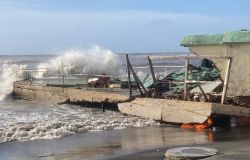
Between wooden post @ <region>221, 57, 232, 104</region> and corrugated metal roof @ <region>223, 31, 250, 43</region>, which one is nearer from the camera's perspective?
wooden post @ <region>221, 57, 232, 104</region>

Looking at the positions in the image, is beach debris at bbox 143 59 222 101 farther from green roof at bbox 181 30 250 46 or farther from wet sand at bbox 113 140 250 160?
wet sand at bbox 113 140 250 160

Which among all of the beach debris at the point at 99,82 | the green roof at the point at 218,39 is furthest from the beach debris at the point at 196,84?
the beach debris at the point at 99,82

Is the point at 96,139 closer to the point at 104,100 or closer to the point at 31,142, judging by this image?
the point at 31,142

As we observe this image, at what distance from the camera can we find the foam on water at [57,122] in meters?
15.3

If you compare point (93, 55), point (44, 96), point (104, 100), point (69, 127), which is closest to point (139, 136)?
point (69, 127)

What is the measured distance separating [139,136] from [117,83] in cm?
1030

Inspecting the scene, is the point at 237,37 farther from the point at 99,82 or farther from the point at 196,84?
the point at 99,82

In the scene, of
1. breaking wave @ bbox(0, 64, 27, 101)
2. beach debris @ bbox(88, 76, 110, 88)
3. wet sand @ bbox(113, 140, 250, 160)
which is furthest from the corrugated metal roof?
breaking wave @ bbox(0, 64, 27, 101)

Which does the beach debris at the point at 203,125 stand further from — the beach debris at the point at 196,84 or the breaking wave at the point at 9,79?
the breaking wave at the point at 9,79

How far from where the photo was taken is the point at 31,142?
14.1 m

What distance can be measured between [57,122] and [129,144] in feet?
16.1

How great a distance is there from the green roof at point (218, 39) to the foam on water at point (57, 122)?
110 inches

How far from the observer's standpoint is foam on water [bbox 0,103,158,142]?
50.1 ft

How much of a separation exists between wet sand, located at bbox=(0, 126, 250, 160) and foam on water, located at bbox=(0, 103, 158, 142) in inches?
28.0
